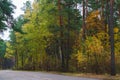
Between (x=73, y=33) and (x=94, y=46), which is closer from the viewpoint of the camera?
(x=94, y=46)

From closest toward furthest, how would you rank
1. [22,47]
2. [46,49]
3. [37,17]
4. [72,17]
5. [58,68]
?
[58,68] → [72,17] → [37,17] → [46,49] → [22,47]

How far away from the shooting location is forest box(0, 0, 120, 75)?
34.4 meters

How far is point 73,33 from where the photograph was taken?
52.6m

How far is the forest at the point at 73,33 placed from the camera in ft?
113

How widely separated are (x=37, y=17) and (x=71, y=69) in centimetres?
1416

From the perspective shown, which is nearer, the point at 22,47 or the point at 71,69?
the point at 71,69

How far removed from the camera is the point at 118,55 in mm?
35281

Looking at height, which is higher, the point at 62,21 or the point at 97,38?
the point at 62,21

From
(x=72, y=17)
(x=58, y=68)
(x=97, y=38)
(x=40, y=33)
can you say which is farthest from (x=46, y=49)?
(x=97, y=38)

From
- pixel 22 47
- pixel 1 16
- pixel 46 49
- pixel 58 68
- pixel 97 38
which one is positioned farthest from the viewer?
pixel 22 47

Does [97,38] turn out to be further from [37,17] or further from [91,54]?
[37,17]

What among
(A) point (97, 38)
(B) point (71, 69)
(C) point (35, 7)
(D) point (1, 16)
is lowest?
(B) point (71, 69)

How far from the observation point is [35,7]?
190ft

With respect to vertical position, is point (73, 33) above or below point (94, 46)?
above
